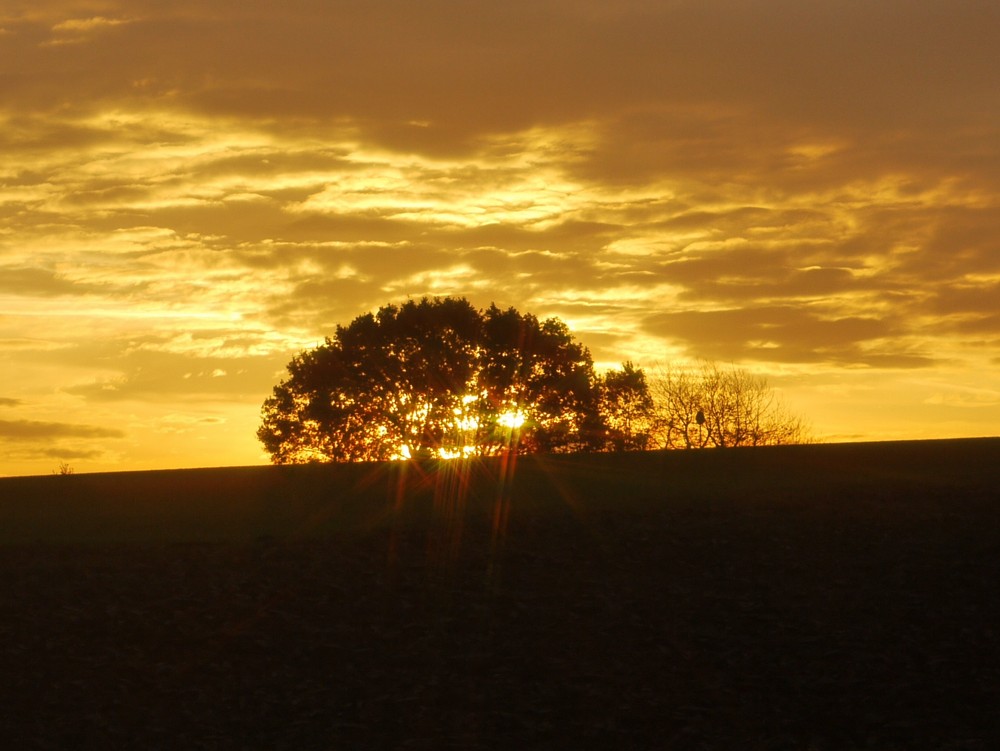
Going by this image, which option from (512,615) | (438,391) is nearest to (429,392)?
(438,391)

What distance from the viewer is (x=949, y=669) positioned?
13.5 metres

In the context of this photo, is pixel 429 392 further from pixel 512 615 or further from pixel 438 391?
pixel 512 615

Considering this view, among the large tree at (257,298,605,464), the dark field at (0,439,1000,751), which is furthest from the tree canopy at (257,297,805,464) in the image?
the dark field at (0,439,1000,751)

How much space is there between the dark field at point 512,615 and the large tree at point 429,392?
2255 cm

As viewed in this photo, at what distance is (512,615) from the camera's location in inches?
603

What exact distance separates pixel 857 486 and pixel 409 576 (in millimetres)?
9537

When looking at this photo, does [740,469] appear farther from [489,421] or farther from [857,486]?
[489,421]

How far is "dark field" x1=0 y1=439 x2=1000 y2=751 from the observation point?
40.8ft

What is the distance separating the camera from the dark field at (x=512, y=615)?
1242 centimetres

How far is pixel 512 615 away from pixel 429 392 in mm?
30289

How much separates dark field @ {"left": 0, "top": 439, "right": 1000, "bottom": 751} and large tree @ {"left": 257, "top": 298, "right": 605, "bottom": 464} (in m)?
22.5

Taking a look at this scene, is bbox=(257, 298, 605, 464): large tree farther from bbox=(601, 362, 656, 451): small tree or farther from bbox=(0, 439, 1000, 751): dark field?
bbox=(0, 439, 1000, 751): dark field

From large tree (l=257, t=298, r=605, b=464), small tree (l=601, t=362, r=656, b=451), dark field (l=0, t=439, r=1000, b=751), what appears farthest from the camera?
small tree (l=601, t=362, r=656, b=451)

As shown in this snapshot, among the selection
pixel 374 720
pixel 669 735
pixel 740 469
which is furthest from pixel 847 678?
pixel 740 469
